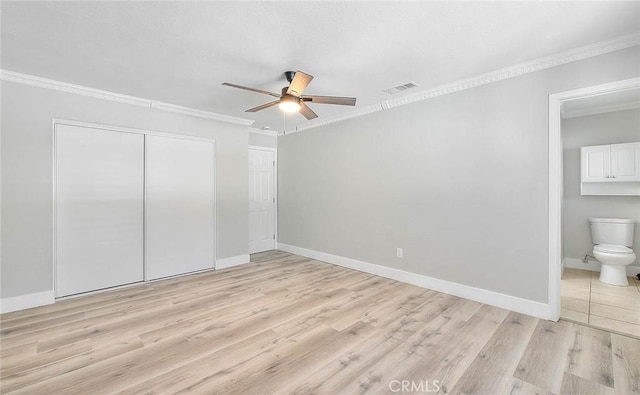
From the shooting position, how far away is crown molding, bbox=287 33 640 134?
2327mm

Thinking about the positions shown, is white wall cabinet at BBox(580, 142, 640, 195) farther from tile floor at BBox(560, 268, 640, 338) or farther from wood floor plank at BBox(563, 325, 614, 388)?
wood floor plank at BBox(563, 325, 614, 388)

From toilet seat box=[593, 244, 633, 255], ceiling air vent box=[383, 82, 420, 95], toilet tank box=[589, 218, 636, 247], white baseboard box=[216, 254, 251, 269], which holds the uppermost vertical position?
ceiling air vent box=[383, 82, 420, 95]

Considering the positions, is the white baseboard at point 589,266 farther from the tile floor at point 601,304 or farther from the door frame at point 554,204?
the door frame at point 554,204

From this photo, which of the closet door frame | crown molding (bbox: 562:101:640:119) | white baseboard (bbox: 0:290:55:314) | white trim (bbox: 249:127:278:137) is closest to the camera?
white baseboard (bbox: 0:290:55:314)

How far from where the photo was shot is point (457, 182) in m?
3.30

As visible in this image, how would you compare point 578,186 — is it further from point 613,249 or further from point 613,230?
point 613,249

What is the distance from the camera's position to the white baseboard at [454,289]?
275 centimetres

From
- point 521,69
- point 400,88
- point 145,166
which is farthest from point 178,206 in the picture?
point 521,69

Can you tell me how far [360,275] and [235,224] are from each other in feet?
7.55

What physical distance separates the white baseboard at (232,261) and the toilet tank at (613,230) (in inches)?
214

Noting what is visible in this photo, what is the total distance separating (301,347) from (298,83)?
2.32 meters

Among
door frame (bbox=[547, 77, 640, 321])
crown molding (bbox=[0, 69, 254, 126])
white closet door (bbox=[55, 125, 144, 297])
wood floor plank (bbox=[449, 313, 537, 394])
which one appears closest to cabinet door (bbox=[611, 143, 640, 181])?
door frame (bbox=[547, 77, 640, 321])

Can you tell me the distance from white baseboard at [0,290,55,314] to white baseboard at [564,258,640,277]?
7.18m

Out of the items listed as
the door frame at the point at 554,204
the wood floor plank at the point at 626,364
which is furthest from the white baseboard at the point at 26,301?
the door frame at the point at 554,204
